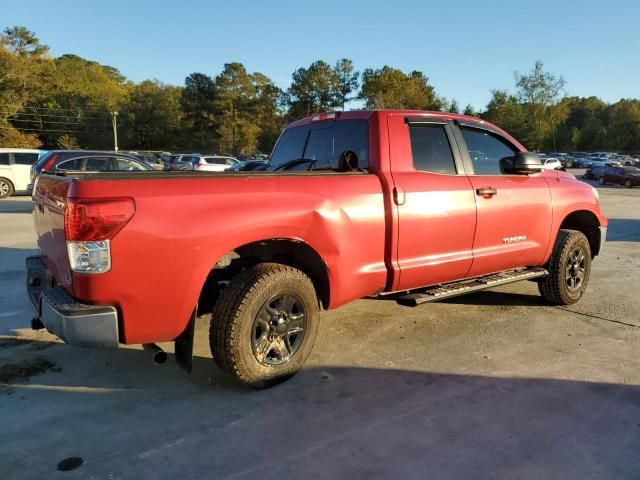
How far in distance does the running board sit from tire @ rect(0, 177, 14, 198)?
19.8 metres

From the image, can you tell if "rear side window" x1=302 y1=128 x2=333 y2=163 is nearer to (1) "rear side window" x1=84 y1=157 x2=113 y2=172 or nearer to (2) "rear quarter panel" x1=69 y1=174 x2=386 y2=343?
(2) "rear quarter panel" x1=69 y1=174 x2=386 y2=343

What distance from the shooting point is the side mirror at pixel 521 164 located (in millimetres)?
4656

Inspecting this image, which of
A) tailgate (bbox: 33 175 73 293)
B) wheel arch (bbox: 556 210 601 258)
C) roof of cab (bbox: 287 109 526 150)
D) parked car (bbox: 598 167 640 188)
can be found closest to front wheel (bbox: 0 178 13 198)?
tailgate (bbox: 33 175 73 293)

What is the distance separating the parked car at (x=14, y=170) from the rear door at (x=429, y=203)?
19595mm

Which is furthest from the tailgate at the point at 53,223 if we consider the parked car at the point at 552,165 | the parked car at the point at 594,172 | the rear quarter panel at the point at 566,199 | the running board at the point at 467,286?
the parked car at the point at 594,172

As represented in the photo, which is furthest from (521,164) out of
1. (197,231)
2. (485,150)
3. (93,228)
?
(93,228)

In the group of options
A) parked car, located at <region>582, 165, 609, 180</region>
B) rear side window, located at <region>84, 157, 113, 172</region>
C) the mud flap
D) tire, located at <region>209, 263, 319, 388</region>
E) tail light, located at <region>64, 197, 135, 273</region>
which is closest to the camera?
tail light, located at <region>64, 197, 135, 273</region>

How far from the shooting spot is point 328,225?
352 cm

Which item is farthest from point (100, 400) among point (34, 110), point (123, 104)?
point (123, 104)

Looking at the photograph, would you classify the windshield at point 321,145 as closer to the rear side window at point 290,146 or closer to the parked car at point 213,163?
the rear side window at point 290,146

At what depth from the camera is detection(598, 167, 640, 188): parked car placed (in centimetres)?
3180

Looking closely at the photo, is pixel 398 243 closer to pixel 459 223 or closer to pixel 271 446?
pixel 459 223

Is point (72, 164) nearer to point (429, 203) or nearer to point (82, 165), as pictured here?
point (82, 165)

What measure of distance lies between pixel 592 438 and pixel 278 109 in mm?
89833
